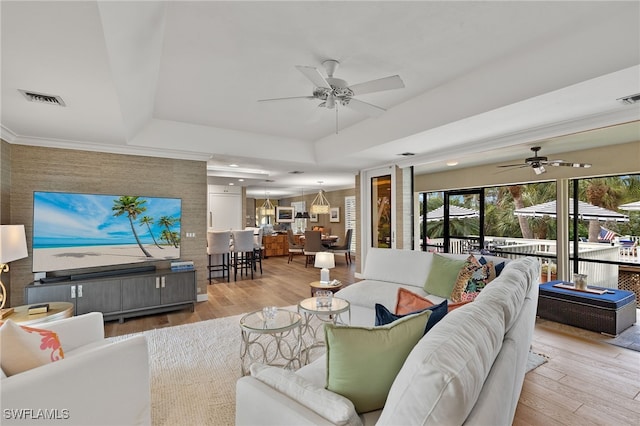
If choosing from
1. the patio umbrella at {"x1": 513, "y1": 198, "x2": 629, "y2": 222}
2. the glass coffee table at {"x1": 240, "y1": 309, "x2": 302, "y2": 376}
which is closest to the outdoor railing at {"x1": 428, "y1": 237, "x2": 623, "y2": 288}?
the patio umbrella at {"x1": 513, "y1": 198, "x2": 629, "y2": 222}

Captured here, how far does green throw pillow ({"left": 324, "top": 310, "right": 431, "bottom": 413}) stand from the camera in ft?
4.09

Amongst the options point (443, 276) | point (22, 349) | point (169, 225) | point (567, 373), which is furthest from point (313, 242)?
point (22, 349)

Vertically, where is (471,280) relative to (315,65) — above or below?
below

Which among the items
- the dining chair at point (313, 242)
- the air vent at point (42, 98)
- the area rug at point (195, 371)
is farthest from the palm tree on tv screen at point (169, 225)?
the dining chair at point (313, 242)

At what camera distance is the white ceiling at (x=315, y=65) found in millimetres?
1961

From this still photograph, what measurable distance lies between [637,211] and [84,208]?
27.0 ft

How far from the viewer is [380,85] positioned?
8.07 ft

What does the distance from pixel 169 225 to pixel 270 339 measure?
8.34 feet

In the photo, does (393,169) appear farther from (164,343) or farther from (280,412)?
(280,412)

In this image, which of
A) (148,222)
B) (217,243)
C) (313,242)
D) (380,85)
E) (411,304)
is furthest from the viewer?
(313,242)

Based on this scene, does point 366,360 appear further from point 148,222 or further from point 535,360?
point 148,222

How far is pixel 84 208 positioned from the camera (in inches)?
161

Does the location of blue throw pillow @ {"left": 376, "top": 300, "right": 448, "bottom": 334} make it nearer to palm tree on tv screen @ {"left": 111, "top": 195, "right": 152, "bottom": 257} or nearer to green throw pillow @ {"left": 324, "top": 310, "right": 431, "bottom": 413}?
green throw pillow @ {"left": 324, "top": 310, "right": 431, "bottom": 413}

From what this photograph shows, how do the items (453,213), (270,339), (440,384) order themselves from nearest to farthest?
(440,384) → (270,339) → (453,213)
